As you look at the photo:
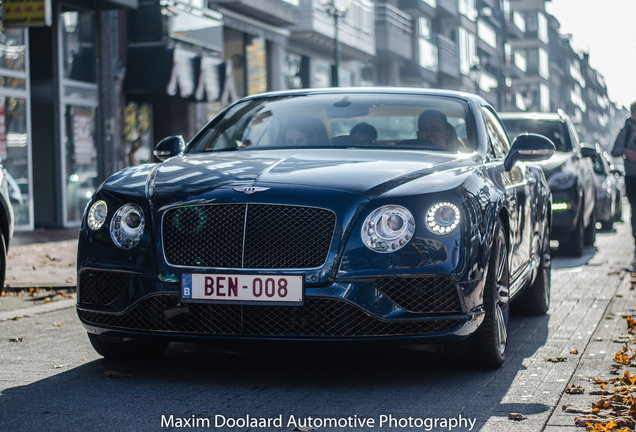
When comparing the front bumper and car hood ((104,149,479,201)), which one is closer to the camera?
the front bumper

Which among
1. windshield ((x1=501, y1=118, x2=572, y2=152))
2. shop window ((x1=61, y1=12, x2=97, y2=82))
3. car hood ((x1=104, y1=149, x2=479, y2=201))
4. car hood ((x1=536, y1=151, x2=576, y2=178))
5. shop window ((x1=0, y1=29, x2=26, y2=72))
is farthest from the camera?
shop window ((x1=61, y1=12, x2=97, y2=82))

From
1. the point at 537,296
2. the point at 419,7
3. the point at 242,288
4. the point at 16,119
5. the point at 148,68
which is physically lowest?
the point at 537,296

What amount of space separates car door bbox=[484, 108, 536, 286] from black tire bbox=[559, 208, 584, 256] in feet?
20.2

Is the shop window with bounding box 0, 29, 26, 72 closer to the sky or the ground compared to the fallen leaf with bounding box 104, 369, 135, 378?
closer to the sky

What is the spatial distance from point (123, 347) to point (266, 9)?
23074 mm

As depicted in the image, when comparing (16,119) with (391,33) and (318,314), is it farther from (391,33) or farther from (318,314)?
(391,33)

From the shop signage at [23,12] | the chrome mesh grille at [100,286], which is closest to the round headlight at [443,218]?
the chrome mesh grille at [100,286]

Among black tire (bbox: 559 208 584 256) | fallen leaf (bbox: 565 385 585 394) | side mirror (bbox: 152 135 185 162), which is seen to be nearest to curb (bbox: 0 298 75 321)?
side mirror (bbox: 152 135 185 162)

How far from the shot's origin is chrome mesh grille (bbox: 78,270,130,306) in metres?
5.23

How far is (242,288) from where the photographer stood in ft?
16.3

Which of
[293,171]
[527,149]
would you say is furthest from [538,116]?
[293,171]

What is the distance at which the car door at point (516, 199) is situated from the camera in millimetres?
6293

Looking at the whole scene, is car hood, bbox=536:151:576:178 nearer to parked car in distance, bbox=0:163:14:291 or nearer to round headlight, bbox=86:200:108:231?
parked car in distance, bbox=0:163:14:291

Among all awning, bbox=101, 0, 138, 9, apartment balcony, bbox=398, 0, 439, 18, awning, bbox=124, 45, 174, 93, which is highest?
apartment balcony, bbox=398, 0, 439, 18
